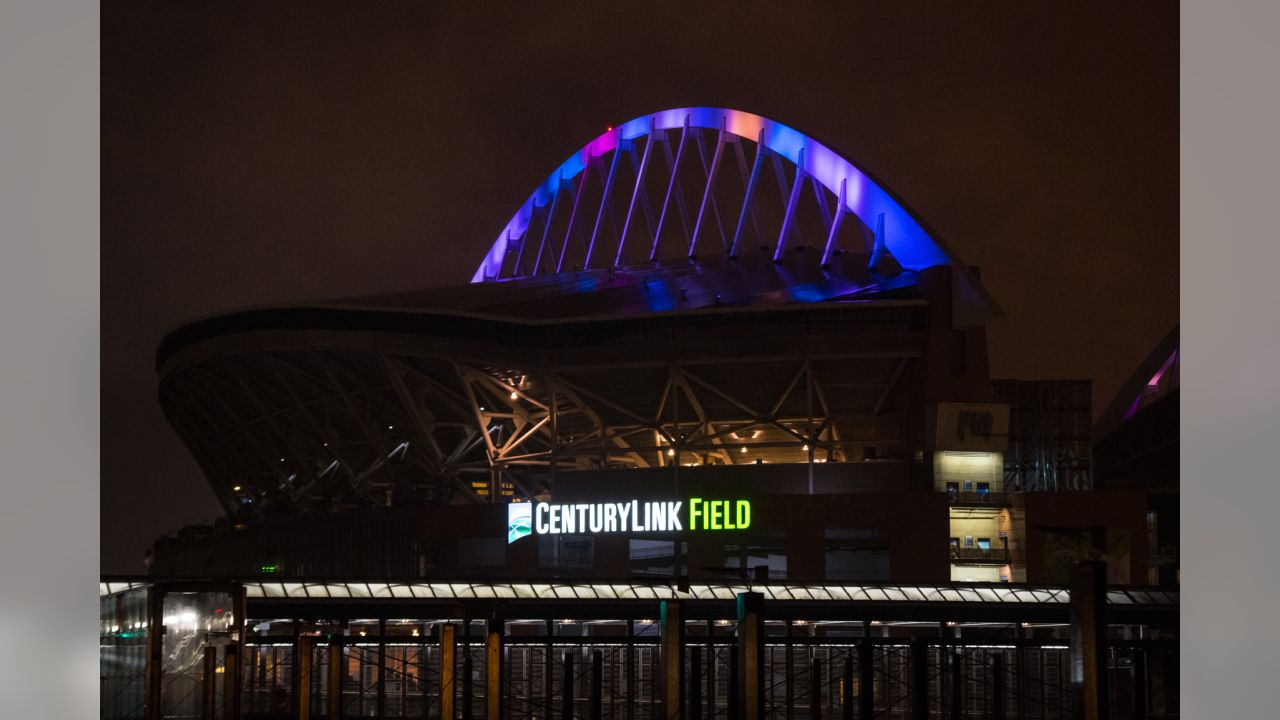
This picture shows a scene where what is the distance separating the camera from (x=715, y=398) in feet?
Result: 195

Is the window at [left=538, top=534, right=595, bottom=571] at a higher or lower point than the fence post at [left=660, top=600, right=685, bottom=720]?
lower

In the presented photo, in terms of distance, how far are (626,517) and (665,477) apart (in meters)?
3.20

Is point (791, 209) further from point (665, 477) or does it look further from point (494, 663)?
point (494, 663)

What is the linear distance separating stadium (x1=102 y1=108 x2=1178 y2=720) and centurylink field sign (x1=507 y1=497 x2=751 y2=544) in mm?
103

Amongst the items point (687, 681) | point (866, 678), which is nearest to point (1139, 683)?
point (866, 678)

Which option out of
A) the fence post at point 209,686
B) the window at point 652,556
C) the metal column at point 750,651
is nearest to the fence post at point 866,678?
the metal column at point 750,651

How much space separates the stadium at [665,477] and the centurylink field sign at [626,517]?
0.10 m

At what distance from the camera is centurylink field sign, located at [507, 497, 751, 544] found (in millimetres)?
53438

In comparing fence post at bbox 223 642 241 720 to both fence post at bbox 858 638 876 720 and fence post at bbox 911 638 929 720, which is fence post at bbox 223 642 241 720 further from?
fence post at bbox 911 638 929 720

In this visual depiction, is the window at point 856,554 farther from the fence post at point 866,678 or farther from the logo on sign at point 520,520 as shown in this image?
the fence post at point 866,678

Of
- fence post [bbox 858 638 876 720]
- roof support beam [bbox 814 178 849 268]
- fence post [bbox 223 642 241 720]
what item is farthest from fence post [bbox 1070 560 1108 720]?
roof support beam [bbox 814 178 849 268]

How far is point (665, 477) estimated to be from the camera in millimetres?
56750
